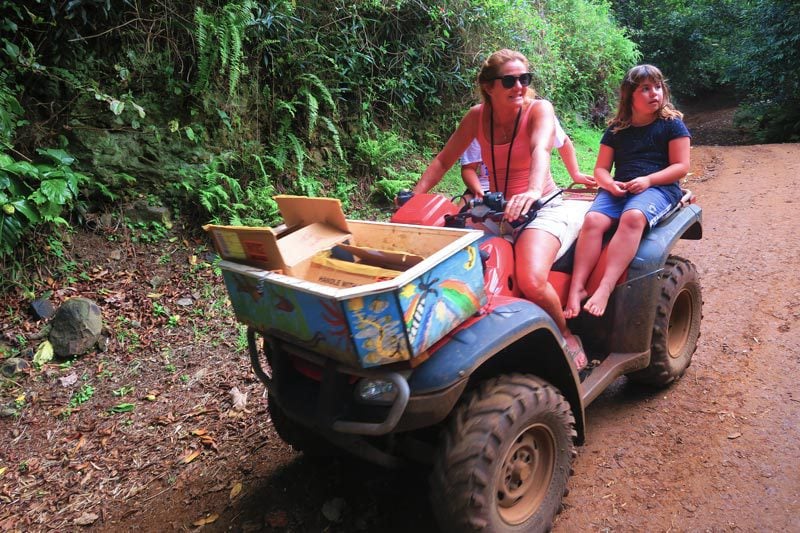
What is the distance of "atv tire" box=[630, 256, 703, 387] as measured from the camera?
322 centimetres

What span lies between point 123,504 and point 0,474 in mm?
1045

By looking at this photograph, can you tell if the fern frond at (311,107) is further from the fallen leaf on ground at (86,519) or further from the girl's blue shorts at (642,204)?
the fallen leaf on ground at (86,519)

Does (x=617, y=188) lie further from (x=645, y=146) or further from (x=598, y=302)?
(x=598, y=302)

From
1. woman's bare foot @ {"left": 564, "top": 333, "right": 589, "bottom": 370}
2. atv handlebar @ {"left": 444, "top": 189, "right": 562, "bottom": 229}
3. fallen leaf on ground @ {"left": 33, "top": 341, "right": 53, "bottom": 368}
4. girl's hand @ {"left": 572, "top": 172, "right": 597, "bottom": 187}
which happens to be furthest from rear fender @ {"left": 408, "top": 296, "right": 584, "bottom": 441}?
fallen leaf on ground @ {"left": 33, "top": 341, "right": 53, "bottom": 368}

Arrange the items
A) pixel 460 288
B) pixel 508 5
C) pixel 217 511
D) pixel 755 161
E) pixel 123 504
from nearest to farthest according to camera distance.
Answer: pixel 460 288
pixel 217 511
pixel 123 504
pixel 508 5
pixel 755 161

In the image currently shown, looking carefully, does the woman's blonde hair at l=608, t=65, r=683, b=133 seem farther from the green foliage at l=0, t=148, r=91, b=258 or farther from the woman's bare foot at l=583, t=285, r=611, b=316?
the green foliage at l=0, t=148, r=91, b=258

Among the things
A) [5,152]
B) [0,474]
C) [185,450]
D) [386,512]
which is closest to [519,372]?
[386,512]

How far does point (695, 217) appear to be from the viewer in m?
3.57

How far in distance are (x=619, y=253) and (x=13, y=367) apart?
15.1 feet

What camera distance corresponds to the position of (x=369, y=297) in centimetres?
179

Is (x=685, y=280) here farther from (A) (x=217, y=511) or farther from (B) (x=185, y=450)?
(B) (x=185, y=450)

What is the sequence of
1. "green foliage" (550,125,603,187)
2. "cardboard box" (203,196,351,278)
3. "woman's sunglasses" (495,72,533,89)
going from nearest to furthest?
1. "cardboard box" (203,196,351,278)
2. "woman's sunglasses" (495,72,533,89)
3. "green foliage" (550,125,603,187)

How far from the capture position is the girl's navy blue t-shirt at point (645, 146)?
11.2 ft

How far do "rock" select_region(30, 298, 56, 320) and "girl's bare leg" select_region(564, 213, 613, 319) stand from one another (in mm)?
4322
